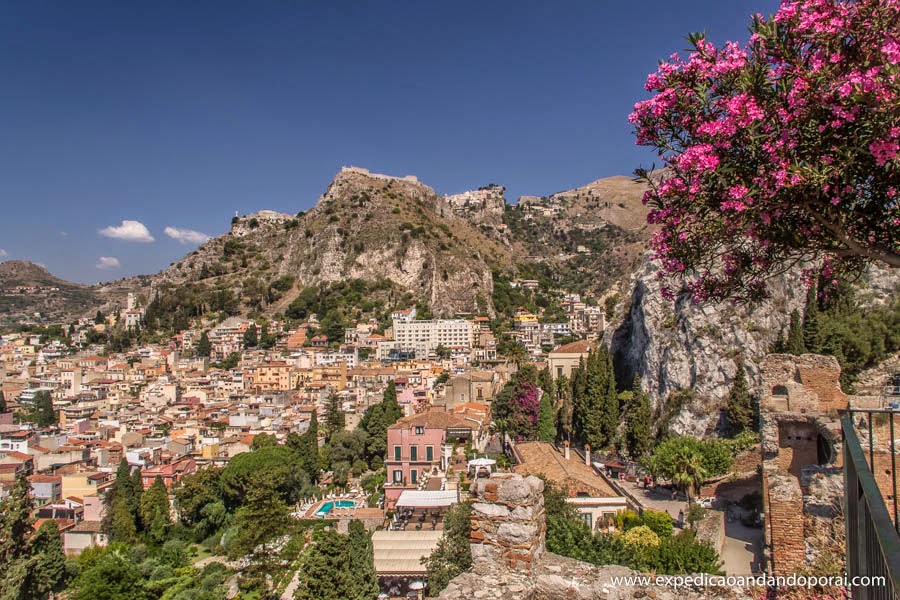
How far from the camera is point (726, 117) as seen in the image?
3527 mm

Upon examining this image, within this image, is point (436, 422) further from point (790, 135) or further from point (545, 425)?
point (790, 135)

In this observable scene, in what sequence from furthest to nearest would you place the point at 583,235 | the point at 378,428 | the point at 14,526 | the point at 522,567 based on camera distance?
the point at 583,235
the point at 378,428
the point at 14,526
the point at 522,567

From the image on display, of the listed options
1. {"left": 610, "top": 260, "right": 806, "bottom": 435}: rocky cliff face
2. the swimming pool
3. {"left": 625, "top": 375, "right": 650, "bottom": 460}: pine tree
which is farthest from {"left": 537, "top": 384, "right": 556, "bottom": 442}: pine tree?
the swimming pool

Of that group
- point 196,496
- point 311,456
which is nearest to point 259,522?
point 196,496

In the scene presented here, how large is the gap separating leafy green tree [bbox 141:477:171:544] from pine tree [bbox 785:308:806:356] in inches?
1292

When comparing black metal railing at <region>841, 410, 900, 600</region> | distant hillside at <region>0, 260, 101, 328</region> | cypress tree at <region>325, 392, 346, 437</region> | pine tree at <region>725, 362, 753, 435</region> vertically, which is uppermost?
distant hillside at <region>0, 260, 101, 328</region>

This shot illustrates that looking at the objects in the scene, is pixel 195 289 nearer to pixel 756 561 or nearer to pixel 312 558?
pixel 312 558

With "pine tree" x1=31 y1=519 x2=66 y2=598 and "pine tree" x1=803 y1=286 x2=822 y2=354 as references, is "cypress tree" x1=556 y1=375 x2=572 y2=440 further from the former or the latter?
"pine tree" x1=31 y1=519 x2=66 y2=598

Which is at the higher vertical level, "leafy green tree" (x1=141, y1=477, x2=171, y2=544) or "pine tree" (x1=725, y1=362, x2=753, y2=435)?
"pine tree" (x1=725, y1=362, x2=753, y2=435)

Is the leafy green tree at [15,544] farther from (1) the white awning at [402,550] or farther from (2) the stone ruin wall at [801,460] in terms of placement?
(2) the stone ruin wall at [801,460]

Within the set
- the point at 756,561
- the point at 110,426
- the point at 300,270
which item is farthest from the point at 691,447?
the point at 300,270

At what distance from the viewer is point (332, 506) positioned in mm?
30938

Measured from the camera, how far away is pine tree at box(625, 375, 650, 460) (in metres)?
29.4

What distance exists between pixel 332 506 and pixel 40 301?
194m
